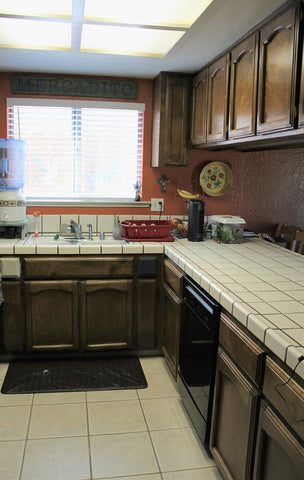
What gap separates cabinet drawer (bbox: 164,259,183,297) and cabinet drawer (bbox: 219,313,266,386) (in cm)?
73

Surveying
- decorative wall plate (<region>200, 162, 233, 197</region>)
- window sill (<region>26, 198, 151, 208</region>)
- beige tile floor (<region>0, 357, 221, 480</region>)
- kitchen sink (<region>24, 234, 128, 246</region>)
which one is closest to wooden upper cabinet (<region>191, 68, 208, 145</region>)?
decorative wall plate (<region>200, 162, 233, 197</region>)

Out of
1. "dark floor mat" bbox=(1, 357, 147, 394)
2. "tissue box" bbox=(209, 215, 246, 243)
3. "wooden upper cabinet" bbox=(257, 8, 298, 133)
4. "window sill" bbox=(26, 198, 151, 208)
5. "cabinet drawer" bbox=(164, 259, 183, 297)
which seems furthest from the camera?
"window sill" bbox=(26, 198, 151, 208)

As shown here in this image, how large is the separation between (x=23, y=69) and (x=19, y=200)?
0.98 meters

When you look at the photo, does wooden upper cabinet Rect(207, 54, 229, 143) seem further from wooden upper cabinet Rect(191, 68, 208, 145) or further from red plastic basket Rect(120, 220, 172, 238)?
red plastic basket Rect(120, 220, 172, 238)

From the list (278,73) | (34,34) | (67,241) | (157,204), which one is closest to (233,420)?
(278,73)

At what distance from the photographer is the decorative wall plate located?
11.7 feet

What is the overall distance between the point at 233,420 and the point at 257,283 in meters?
0.63

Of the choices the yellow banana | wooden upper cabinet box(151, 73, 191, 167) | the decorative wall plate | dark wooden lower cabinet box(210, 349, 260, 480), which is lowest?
dark wooden lower cabinet box(210, 349, 260, 480)

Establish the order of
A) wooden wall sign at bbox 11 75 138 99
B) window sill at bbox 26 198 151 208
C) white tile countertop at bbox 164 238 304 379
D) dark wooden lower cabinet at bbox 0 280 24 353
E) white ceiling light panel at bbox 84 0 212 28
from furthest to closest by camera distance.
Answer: window sill at bbox 26 198 151 208, wooden wall sign at bbox 11 75 138 99, dark wooden lower cabinet at bbox 0 280 24 353, white ceiling light panel at bbox 84 0 212 28, white tile countertop at bbox 164 238 304 379

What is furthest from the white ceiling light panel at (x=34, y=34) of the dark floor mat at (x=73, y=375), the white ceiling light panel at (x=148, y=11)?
the dark floor mat at (x=73, y=375)

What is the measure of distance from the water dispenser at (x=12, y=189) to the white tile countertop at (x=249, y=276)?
0.43ft

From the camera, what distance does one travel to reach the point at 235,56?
98.5 inches

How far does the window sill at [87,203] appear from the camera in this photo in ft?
11.3

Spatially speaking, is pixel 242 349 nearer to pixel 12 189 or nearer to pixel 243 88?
pixel 243 88
